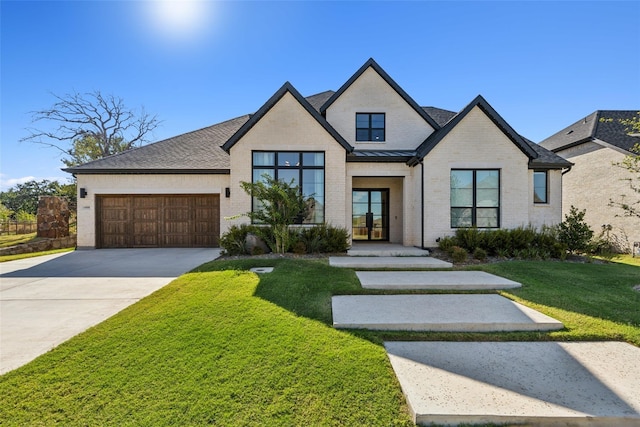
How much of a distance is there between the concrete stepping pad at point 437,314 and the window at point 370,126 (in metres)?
9.04

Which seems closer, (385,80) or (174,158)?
(385,80)

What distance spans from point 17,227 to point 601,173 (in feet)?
118

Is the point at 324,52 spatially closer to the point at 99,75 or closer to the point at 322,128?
the point at 322,128

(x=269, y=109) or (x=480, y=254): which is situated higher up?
(x=269, y=109)

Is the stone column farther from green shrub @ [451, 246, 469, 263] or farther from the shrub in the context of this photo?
the shrub

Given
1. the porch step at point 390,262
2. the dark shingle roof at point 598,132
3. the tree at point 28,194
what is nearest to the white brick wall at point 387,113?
the porch step at point 390,262

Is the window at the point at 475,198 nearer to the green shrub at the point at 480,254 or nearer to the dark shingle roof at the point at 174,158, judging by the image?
the green shrub at the point at 480,254

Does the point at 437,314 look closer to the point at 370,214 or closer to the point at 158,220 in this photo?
the point at 370,214

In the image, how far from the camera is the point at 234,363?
3250mm

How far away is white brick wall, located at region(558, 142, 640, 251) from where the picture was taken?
46.0ft

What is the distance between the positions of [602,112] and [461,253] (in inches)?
731

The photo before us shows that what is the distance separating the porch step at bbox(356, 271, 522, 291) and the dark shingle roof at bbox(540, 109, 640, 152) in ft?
45.9

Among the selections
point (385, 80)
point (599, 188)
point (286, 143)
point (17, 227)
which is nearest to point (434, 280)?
point (286, 143)

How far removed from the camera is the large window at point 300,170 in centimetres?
1095
